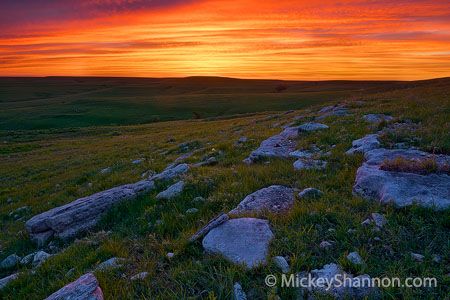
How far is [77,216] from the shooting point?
8875 mm

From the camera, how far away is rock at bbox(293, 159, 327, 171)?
28.7 ft

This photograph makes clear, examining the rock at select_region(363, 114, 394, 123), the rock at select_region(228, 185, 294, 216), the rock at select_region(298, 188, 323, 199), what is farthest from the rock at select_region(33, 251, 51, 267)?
the rock at select_region(363, 114, 394, 123)

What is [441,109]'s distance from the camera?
49.6ft

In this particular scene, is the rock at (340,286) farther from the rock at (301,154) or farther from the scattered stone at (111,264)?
the rock at (301,154)

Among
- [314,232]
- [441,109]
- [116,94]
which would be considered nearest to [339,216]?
[314,232]

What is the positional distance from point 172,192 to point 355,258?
4.96m

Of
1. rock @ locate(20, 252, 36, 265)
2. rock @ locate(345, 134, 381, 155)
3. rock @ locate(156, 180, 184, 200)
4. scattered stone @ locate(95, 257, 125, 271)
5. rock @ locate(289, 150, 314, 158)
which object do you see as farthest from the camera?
rock @ locate(289, 150, 314, 158)

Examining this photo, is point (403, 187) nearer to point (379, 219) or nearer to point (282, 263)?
point (379, 219)

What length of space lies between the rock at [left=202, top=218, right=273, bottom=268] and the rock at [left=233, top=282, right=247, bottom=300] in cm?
43

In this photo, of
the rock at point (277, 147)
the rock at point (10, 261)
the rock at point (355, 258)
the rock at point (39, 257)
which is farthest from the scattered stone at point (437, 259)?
the rock at point (10, 261)

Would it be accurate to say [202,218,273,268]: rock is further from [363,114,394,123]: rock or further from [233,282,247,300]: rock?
[363,114,394,123]: rock

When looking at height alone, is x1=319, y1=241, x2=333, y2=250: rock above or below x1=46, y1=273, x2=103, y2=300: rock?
above

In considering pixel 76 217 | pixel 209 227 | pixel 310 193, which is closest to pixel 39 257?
pixel 76 217

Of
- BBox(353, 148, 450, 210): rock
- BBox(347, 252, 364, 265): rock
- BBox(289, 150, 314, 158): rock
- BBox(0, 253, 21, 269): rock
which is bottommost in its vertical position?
BBox(0, 253, 21, 269): rock
